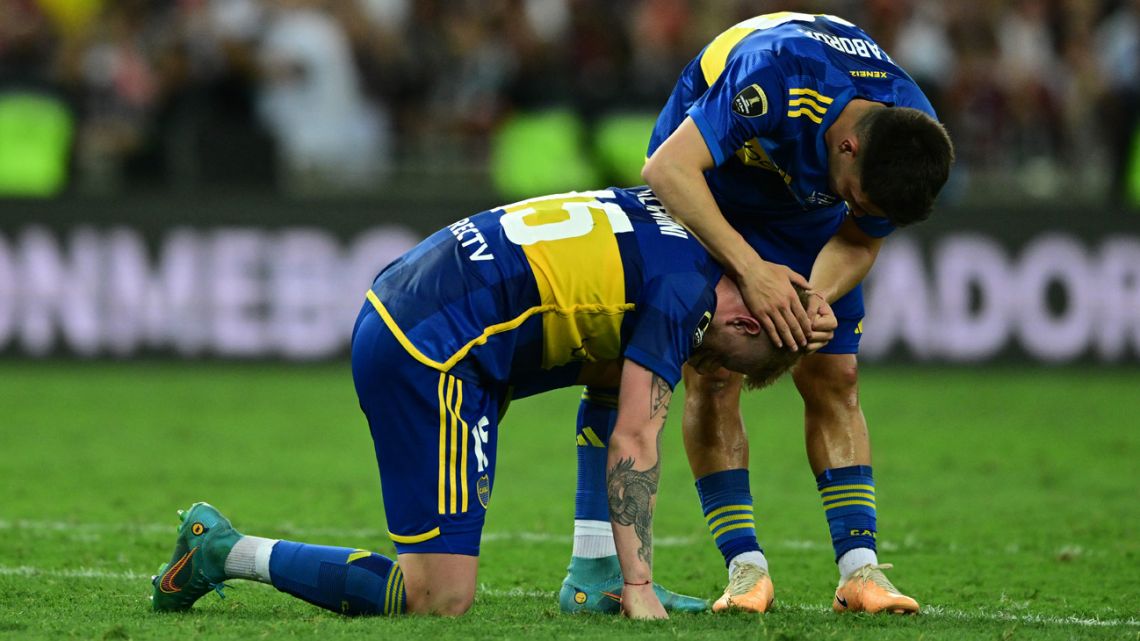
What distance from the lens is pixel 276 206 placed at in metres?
12.4

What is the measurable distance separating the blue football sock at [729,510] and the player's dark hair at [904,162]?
3.73 ft

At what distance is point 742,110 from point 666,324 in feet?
2.70

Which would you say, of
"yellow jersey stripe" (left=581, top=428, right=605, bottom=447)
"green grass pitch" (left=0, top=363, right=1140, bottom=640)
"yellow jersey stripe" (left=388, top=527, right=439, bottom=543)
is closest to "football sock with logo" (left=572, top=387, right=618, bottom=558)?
"yellow jersey stripe" (left=581, top=428, right=605, bottom=447)

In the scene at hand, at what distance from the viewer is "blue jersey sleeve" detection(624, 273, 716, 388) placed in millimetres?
4523

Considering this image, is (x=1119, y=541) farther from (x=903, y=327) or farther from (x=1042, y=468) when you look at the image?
(x=903, y=327)

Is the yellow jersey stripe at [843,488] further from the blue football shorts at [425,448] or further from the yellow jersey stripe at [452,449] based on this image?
the yellow jersey stripe at [452,449]

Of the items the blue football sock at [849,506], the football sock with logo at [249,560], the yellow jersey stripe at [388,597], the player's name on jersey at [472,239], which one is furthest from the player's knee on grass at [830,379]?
the football sock with logo at [249,560]

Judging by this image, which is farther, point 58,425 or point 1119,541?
point 58,425

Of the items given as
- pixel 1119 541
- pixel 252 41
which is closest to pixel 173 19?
pixel 252 41

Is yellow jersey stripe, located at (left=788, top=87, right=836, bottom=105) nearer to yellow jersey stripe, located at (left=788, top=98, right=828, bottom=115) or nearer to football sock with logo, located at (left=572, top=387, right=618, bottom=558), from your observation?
yellow jersey stripe, located at (left=788, top=98, right=828, bottom=115)

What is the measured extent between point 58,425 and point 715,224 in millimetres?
6140

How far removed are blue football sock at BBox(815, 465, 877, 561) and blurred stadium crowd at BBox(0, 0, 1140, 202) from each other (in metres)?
7.51

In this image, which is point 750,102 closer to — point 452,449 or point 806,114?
point 806,114

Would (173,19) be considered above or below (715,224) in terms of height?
above
